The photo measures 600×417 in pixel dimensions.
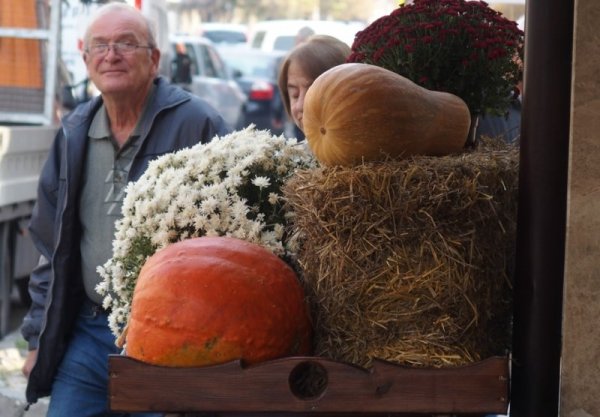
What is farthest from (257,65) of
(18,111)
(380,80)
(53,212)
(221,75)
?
(380,80)

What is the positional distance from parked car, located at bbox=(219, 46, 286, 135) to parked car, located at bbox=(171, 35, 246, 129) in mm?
363

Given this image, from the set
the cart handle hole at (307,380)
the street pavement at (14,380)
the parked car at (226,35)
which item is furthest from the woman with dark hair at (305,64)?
the parked car at (226,35)

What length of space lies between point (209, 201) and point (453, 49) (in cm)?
79

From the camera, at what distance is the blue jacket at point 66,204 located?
4.31 metres

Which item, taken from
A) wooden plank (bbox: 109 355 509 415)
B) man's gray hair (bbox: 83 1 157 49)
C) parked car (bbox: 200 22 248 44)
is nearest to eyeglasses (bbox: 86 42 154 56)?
man's gray hair (bbox: 83 1 157 49)

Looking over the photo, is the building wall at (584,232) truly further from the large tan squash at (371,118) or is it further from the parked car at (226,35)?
the parked car at (226,35)

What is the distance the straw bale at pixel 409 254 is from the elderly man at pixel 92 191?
1862 mm

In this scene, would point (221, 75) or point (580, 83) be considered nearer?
point (580, 83)

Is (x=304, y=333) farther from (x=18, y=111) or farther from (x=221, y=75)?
(x=221, y=75)

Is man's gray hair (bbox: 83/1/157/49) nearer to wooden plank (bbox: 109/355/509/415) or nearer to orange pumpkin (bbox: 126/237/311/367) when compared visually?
orange pumpkin (bbox: 126/237/311/367)

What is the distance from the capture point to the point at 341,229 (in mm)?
2590

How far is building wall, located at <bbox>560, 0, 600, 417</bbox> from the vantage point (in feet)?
8.09

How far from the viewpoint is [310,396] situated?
2.50m

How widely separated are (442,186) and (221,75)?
2042 centimetres
